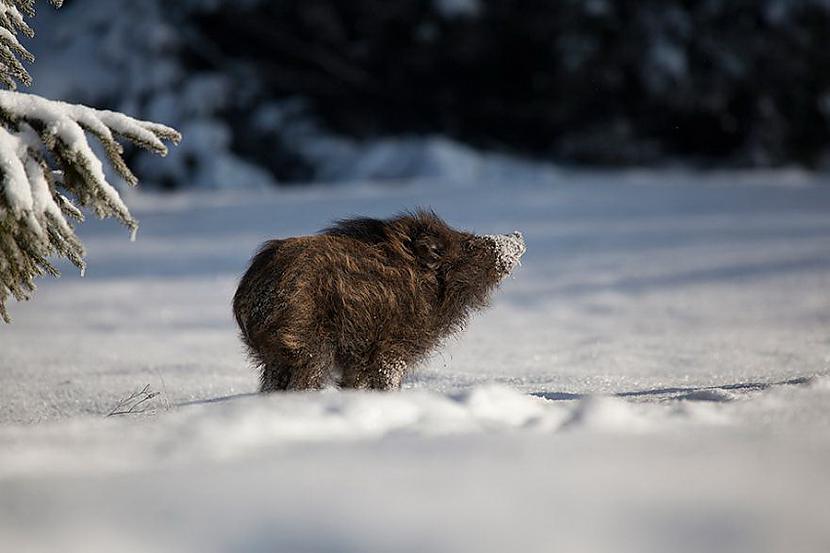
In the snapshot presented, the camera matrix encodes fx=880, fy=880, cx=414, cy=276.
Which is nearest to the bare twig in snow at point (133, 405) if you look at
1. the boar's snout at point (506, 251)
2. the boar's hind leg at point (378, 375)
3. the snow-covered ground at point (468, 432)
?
the snow-covered ground at point (468, 432)

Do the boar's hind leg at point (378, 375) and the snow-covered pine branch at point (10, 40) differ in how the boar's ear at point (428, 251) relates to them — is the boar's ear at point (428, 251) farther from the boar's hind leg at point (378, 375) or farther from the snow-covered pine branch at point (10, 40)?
the snow-covered pine branch at point (10, 40)

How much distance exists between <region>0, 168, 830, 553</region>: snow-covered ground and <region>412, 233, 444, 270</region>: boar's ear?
562mm

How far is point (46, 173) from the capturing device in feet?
11.4

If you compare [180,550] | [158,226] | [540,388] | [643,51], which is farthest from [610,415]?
[643,51]

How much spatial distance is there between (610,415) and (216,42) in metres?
17.1

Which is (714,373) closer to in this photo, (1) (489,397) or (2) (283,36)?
(1) (489,397)

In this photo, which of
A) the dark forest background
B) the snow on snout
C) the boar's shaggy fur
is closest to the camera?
the boar's shaggy fur

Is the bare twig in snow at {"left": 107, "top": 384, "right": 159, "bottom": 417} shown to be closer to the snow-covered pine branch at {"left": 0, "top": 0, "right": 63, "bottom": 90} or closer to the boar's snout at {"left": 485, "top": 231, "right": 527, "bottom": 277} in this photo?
the snow-covered pine branch at {"left": 0, "top": 0, "right": 63, "bottom": 90}

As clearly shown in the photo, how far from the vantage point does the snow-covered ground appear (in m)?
2.00

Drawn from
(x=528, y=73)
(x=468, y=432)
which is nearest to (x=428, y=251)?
(x=468, y=432)

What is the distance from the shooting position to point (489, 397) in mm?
3172

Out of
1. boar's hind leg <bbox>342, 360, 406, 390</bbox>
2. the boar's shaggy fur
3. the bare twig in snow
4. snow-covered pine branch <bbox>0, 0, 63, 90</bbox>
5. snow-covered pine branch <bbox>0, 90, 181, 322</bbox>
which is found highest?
snow-covered pine branch <bbox>0, 0, 63, 90</bbox>

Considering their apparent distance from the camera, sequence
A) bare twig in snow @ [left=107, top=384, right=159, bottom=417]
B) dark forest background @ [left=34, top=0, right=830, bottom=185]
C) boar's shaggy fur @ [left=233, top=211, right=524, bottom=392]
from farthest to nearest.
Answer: dark forest background @ [left=34, top=0, right=830, bottom=185], bare twig in snow @ [left=107, top=384, right=159, bottom=417], boar's shaggy fur @ [left=233, top=211, right=524, bottom=392]

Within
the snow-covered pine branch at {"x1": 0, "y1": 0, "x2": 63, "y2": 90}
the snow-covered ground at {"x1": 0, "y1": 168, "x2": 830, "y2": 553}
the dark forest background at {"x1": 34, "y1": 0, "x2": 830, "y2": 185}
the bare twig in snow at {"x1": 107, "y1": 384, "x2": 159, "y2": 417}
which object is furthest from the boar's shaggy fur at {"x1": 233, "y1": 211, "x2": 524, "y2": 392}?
the dark forest background at {"x1": 34, "y1": 0, "x2": 830, "y2": 185}
